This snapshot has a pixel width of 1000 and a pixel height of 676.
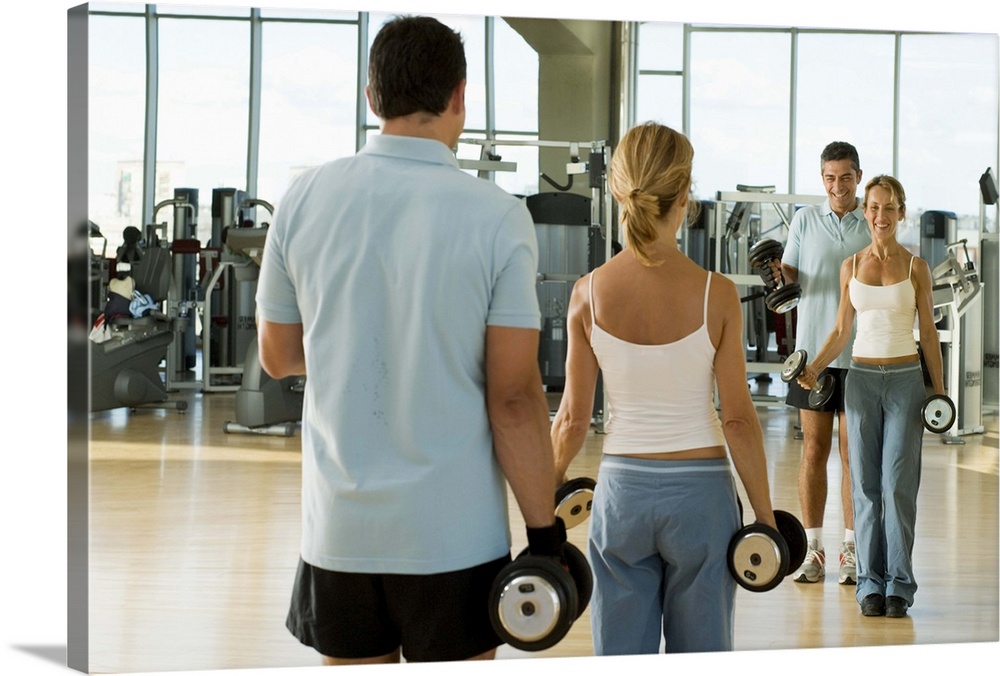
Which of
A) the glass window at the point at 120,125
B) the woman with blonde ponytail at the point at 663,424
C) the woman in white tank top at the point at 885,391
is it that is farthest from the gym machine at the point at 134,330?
the woman with blonde ponytail at the point at 663,424

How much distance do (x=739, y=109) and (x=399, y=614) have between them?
31.2 ft

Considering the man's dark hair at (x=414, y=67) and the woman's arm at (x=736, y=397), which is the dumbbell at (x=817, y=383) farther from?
the man's dark hair at (x=414, y=67)

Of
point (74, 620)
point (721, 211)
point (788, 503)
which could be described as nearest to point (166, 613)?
point (74, 620)

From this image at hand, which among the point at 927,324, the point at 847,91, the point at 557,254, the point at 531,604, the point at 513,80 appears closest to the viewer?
the point at 531,604

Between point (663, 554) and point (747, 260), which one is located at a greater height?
point (747, 260)

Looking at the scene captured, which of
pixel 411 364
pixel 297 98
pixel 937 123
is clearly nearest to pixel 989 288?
pixel 937 123

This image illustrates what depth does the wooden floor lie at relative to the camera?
3.14 meters

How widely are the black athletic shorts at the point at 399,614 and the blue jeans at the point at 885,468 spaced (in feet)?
6.50

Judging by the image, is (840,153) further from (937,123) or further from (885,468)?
(937,123)

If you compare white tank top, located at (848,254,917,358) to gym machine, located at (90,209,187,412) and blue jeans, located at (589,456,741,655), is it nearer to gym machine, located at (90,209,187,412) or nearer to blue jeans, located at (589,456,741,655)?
blue jeans, located at (589,456,741,655)

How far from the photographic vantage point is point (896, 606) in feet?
11.0

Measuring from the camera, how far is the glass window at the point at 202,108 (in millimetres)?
10039

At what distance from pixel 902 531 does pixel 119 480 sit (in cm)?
382

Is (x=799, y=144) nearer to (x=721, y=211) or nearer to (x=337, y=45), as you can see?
(x=721, y=211)
